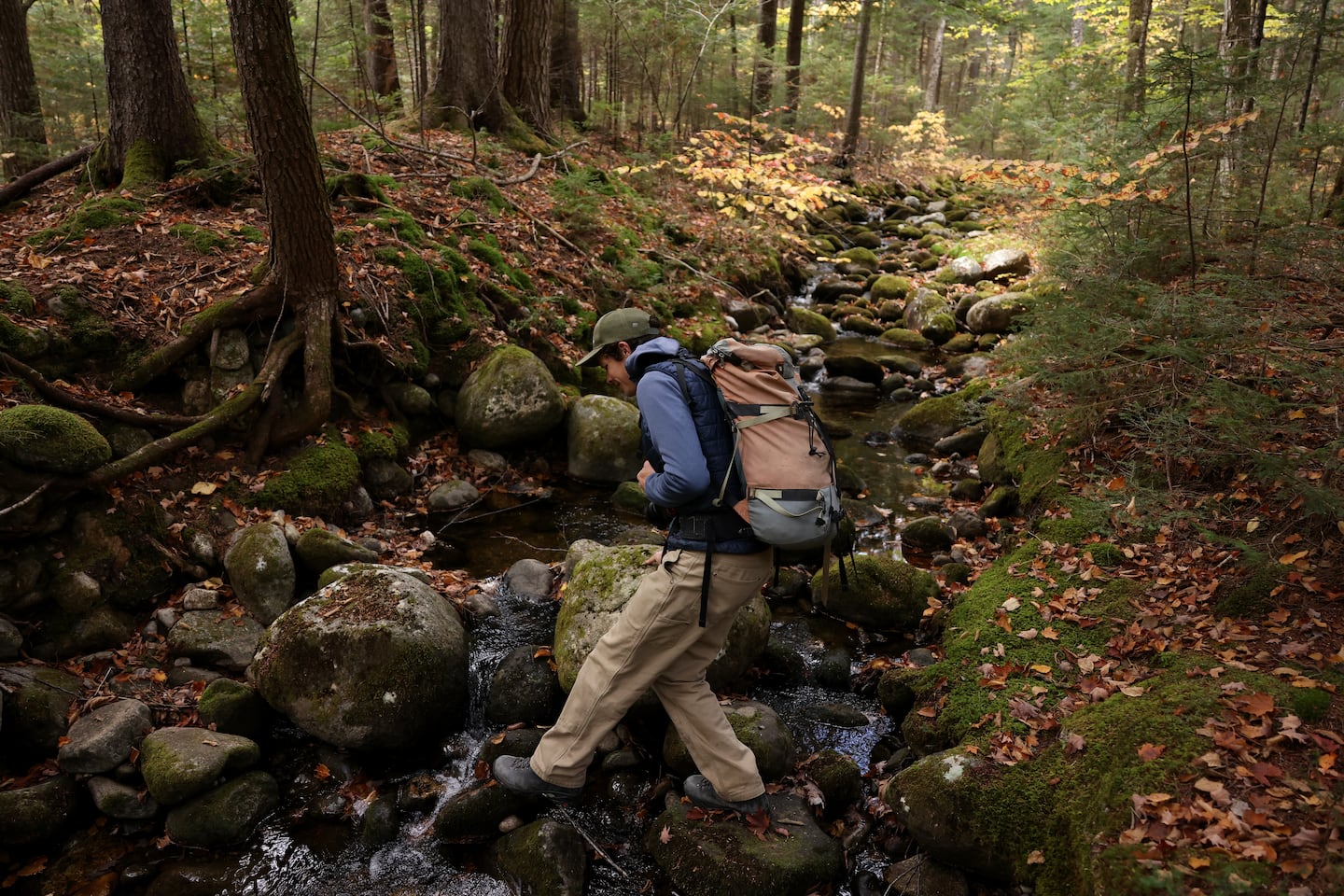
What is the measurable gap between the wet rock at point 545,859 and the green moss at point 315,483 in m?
3.88

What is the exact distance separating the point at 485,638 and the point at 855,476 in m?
5.00

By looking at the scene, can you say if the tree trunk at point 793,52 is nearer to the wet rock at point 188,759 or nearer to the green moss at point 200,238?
the green moss at point 200,238

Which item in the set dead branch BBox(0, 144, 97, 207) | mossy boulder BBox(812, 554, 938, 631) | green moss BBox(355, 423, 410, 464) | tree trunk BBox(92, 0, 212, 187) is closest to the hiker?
mossy boulder BBox(812, 554, 938, 631)

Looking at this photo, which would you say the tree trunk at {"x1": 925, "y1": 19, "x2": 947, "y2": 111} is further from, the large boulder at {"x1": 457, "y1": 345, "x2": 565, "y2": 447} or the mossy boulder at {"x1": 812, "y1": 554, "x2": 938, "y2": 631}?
the mossy boulder at {"x1": 812, "y1": 554, "x2": 938, "y2": 631}

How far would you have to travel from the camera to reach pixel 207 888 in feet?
13.0

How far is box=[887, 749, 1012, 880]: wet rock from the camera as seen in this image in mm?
3678

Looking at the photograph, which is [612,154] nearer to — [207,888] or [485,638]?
[485,638]

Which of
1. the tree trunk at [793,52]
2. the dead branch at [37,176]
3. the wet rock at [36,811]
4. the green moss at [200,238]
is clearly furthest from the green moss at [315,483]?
the tree trunk at [793,52]

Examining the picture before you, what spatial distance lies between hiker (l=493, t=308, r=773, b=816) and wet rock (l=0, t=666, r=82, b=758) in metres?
2.82

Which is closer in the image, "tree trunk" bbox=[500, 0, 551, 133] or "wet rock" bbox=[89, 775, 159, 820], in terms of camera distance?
"wet rock" bbox=[89, 775, 159, 820]

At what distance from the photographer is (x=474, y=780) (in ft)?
15.4

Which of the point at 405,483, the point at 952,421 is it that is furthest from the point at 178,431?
the point at 952,421

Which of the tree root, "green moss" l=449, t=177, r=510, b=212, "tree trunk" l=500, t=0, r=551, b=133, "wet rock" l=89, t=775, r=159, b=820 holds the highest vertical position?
"tree trunk" l=500, t=0, r=551, b=133

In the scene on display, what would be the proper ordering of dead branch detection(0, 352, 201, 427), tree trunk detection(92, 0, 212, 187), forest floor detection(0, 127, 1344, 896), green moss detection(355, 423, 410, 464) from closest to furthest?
forest floor detection(0, 127, 1344, 896) < dead branch detection(0, 352, 201, 427) < green moss detection(355, 423, 410, 464) < tree trunk detection(92, 0, 212, 187)
